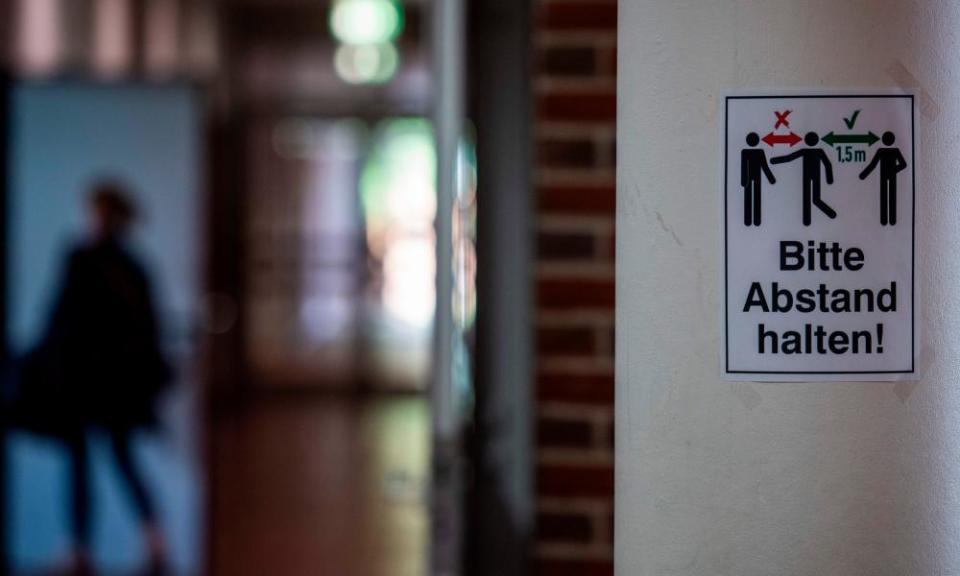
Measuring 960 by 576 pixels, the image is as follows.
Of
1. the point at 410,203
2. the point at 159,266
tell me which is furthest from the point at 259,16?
the point at 159,266

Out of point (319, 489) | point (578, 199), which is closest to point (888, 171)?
point (578, 199)

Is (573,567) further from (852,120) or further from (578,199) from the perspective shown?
(852,120)

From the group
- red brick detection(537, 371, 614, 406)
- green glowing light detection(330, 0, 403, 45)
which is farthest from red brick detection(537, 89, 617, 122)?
green glowing light detection(330, 0, 403, 45)

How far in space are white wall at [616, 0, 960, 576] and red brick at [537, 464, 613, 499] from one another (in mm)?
467

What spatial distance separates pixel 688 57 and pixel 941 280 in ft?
1.23

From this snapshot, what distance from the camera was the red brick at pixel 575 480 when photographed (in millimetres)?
1677

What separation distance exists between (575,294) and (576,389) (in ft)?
0.50

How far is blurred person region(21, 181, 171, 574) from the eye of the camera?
413 centimetres

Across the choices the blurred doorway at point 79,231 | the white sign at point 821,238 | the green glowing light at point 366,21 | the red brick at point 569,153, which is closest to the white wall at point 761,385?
the white sign at point 821,238

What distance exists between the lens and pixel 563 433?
1.70 meters

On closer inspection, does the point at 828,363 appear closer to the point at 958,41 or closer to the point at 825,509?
the point at 825,509

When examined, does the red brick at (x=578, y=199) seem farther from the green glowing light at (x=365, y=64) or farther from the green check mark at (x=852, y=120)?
the green glowing light at (x=365, y=64)

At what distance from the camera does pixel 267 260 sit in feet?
32.5

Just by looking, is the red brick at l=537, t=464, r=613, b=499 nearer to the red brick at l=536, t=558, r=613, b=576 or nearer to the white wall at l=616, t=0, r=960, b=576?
the red brick at l=536, t=558, r=613, b=576
